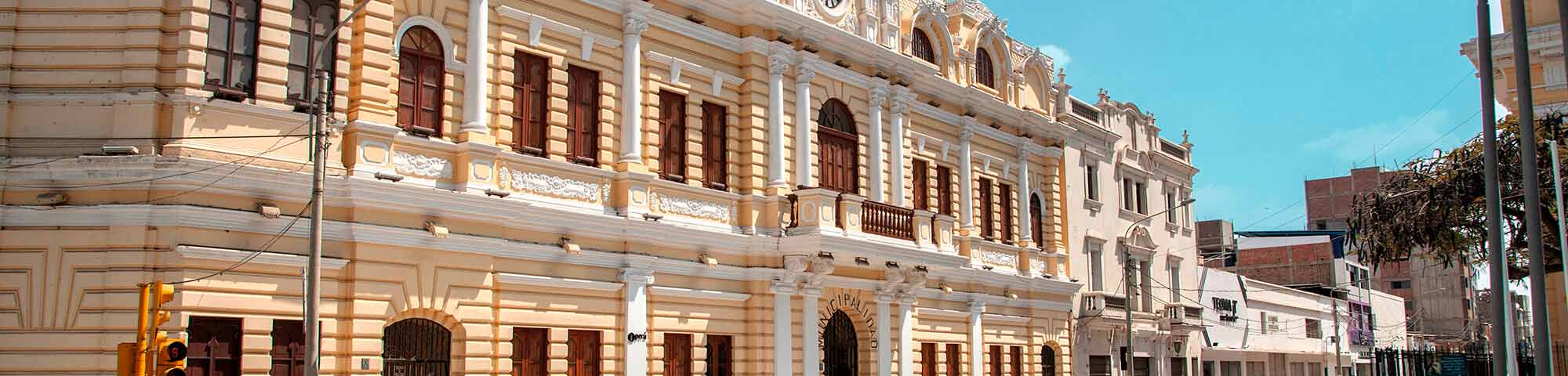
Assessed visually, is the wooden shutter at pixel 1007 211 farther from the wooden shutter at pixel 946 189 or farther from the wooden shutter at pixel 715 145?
the wooden shutter at pixel 715 145

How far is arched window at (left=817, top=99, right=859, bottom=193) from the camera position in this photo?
89.6ft

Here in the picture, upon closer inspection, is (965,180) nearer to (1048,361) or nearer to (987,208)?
(987,208)

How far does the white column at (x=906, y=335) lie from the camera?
28406 mm

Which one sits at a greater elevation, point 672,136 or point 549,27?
point 549,27

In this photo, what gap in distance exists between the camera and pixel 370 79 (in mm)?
18719

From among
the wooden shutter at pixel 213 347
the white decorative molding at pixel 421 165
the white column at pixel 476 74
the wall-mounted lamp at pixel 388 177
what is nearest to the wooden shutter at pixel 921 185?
the white column at pixel 476 74

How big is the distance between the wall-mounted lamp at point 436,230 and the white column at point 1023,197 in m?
18.1

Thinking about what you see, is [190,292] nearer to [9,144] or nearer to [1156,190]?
[9,144]

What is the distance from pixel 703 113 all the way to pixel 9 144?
11.2 metres

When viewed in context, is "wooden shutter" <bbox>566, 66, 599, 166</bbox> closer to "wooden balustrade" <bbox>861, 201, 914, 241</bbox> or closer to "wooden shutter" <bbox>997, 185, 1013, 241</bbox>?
"wooden balustrade" <bbox>861, 201, 914, 241</bbox>

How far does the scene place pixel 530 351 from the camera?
2117 cm

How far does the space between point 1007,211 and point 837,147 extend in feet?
26.3

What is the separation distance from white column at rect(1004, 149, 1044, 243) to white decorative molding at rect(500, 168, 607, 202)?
14816mm

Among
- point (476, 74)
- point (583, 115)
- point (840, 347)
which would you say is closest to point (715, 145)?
point (583, 115)
